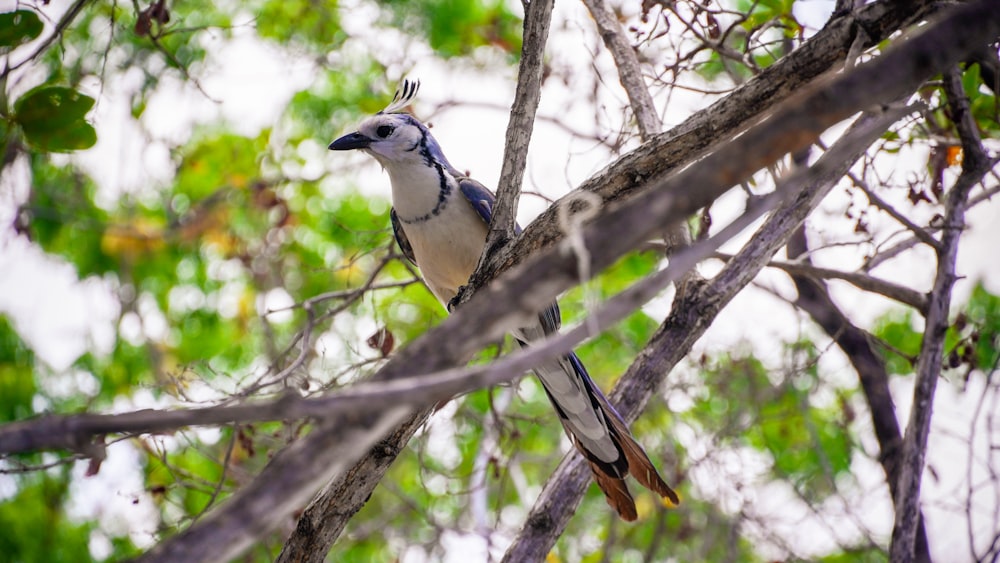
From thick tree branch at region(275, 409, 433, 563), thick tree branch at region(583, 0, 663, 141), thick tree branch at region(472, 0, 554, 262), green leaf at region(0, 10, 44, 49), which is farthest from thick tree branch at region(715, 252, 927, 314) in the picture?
green leaf at region(0, 10, 44, 49)

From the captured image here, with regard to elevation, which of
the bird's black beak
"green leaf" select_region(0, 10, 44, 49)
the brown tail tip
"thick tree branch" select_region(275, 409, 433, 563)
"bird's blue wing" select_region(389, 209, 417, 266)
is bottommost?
"thick tree branch" select_region(275, 409, 433, 563)

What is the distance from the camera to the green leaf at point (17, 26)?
231 centimetres

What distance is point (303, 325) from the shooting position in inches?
210

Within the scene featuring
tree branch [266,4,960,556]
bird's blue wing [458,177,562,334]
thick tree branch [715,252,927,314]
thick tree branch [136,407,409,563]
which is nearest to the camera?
thick tree branch [136,407,409,563]

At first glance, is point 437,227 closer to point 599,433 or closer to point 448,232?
point 448,232

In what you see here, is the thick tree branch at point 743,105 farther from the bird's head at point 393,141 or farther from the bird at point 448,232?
the bird's head at point 393,141

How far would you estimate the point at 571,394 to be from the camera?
3035 millimetres

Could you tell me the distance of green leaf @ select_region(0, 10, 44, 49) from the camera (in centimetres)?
231

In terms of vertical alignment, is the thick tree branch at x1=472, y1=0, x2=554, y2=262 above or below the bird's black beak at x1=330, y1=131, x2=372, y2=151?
below

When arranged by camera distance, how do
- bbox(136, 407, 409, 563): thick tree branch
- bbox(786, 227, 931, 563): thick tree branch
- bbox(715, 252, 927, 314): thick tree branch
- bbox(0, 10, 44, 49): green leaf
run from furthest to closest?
bbox(786, 227, 931, 563): thick tree branch, bbox(715, 252, 927, 314): thick tree branch, bbox(0, 10, 44, 49): green leaf, bbox(136, 407, 409, 563): thick tree branch

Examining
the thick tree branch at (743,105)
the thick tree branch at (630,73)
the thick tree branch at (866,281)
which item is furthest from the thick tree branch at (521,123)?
the thick tree branch at (866,281)

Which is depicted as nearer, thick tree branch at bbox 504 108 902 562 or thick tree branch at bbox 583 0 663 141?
thick tree branch at bbox 504 108 902 562

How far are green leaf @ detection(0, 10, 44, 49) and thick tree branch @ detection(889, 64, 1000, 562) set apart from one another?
2624 mm

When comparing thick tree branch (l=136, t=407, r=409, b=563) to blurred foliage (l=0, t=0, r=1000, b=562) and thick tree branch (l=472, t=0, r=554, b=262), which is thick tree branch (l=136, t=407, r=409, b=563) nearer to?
thick tree branch (l=472, t=0, r=554, b=262)
